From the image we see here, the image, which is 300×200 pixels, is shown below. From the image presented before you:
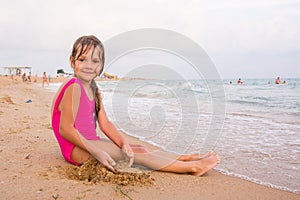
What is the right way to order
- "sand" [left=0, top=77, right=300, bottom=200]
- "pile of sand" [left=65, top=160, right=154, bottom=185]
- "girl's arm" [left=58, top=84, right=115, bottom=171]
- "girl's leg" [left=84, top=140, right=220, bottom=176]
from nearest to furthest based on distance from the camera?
1. "sand" [left=0, top=77, right=300, bottom=200]
2. "pile of sand" [left=65, top=160, right=154, bottom=185]
3. "girl's arm" [left=58, top=84, right=115, bottom=171]
4. "girl's leg" [left=84, top=140, right=220, bottom=176]

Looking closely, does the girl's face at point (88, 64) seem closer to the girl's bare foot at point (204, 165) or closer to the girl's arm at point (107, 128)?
the girl's arm at point (107, 128)

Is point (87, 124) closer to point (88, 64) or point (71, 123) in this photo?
point (71, 123)

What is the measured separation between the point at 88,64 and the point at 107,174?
942 mm

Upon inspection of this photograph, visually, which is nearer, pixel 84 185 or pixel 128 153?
pixel 84 185

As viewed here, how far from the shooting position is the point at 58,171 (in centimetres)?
242

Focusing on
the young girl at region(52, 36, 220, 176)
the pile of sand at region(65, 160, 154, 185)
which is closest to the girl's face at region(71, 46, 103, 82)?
the young girl at region(52, 36, 220, 176)

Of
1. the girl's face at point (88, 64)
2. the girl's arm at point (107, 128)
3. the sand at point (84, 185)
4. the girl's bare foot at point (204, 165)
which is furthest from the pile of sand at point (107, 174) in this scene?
the girl's face at point (88, 64)

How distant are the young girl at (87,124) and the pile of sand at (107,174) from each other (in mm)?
59

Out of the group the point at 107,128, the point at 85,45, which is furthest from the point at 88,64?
the point at 107,128

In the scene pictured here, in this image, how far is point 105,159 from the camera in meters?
2.29

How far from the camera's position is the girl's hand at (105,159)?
2.27 m

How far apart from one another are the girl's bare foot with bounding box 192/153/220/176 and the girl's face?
1.27 m

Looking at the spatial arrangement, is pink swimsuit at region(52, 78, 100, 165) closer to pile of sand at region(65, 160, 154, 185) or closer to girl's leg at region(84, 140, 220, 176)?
girl's leg at region(84, 140, 220, 176)

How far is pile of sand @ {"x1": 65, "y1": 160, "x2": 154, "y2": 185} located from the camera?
2215 mm
